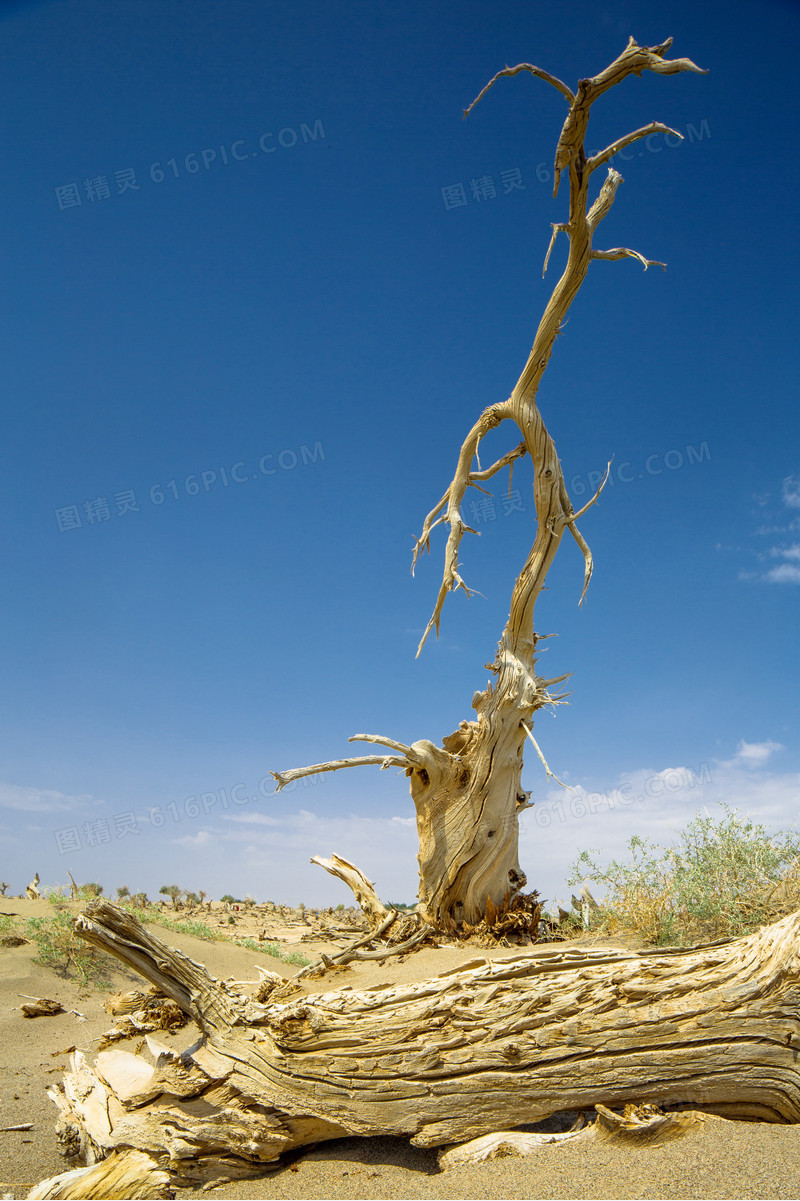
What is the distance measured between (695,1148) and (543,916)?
6490 mm

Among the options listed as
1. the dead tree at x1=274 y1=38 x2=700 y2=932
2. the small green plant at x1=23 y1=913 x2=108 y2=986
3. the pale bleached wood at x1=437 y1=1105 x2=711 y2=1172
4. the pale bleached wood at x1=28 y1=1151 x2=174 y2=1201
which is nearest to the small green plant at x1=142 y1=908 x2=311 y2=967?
the small green plant at x1=23 y1=913 x2=108 y2=986

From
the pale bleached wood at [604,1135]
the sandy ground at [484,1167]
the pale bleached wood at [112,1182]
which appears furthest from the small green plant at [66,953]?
the pale bleached wood at [604,1135]

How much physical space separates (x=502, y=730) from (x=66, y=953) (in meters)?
6.54

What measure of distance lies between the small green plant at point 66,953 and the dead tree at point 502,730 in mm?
4346

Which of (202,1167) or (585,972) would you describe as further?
(585,972)

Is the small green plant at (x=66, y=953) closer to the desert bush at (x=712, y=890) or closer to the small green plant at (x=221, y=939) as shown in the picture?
the small green plant at (x=221, y=939)

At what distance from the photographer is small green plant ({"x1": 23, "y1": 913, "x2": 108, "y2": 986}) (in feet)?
30.5

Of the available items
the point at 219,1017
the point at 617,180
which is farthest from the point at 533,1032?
the point at 617,180

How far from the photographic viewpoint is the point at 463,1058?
436 centimetres

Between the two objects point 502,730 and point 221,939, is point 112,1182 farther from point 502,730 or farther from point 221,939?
point 221,939

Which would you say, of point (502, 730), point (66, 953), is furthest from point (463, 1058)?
point (66, 953)

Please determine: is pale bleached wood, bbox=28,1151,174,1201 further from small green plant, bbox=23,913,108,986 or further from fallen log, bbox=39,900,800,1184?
small green plant, bbox=23,913,108,986

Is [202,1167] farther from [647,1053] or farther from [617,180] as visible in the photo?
[617,180]

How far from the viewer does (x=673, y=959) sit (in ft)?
15.4
